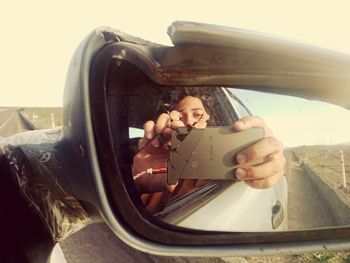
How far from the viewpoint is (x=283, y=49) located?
38.8 inches

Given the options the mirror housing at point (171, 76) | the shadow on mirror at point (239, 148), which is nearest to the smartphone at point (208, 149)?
the shadow on mirror at point (239, 148)

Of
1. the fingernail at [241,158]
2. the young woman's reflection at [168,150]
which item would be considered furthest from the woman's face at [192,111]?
the fingernail at [241,158]

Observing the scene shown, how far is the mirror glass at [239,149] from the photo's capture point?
1020 mm

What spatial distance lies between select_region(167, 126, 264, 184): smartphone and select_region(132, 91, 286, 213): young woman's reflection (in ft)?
0.05

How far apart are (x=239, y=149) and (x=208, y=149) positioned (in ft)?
0.25

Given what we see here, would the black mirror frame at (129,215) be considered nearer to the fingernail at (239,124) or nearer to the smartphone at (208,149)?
the smartphone at (208,149)

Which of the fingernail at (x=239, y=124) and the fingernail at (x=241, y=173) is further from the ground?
the fingernail at (x=239, y=124)

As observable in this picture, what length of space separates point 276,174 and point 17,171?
84 centimetres

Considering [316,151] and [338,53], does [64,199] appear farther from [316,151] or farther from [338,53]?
[338,53]

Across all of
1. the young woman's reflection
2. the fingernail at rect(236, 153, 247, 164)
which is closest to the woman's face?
the young woman's reflection

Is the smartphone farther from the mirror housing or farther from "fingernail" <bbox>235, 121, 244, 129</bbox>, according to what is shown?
the mirror housing

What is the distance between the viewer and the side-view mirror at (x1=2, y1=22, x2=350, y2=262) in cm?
100

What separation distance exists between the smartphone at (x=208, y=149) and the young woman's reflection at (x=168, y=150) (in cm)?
1

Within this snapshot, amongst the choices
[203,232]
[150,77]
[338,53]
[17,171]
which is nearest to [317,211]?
[203,232]
